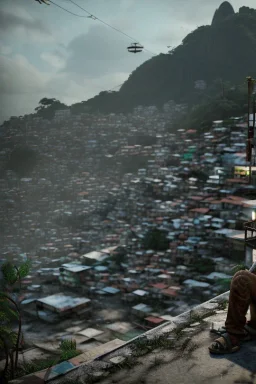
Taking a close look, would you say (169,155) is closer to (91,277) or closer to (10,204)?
(10,204)

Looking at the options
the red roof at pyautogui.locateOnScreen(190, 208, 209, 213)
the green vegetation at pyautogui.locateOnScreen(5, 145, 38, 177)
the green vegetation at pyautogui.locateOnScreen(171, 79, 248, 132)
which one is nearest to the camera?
the red roof at pyautogui.locateOnScreen(190, 208, 209, 213)

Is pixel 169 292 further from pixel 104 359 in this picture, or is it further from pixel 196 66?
pixel 196 66

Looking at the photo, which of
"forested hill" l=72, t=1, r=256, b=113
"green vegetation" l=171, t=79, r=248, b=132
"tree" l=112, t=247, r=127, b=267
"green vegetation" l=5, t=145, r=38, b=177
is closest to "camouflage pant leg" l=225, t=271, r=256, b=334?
"tree" l=112, t=247, r=127, b=267

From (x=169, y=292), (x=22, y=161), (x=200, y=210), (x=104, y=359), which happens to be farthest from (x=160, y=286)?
(x=22, y=161)

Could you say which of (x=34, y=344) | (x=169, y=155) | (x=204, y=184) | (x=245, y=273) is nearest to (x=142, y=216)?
(x=204, y=184)

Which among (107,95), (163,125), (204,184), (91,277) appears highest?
(107,95)

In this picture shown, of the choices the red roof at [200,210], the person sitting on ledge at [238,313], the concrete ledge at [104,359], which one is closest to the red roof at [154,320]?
the concrete ledge at [104,359]

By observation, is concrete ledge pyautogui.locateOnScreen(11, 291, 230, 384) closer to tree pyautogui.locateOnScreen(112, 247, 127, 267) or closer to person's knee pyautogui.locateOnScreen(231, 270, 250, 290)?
person's knee pyautogui.locateOnScreen(231, 270, 250, 290)
